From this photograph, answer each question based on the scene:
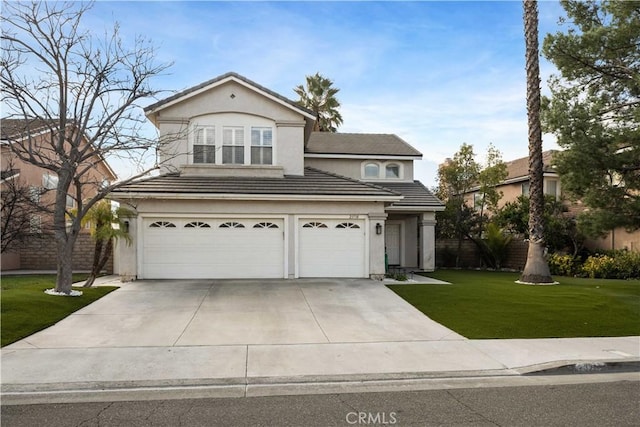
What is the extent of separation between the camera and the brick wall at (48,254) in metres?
19.3

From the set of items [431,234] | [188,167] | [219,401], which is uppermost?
[188,167]

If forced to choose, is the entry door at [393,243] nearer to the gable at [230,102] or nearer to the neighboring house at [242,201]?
the neighboring house at [242,201]

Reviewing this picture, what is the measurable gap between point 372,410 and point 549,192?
23.4 metres

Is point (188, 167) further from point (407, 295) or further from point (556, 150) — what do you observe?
point (556, 150)

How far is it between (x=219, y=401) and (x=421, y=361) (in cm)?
324

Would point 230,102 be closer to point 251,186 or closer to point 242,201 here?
point 251,186

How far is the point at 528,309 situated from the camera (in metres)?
11.0

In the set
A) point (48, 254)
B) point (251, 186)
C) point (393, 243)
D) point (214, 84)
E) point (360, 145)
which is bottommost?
point (48, 254)

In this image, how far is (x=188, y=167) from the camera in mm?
16047

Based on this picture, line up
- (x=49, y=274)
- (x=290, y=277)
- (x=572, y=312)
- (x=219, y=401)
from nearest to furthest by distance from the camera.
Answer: (x=219, y=401)
(x=572, y=312)
(x=290, y=277)
(x=49, y=274)

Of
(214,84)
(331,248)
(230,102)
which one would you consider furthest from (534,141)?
(214,84)

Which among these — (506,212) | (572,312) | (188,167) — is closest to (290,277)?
(188,167)

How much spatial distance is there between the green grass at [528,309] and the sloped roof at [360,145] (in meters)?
8.42
